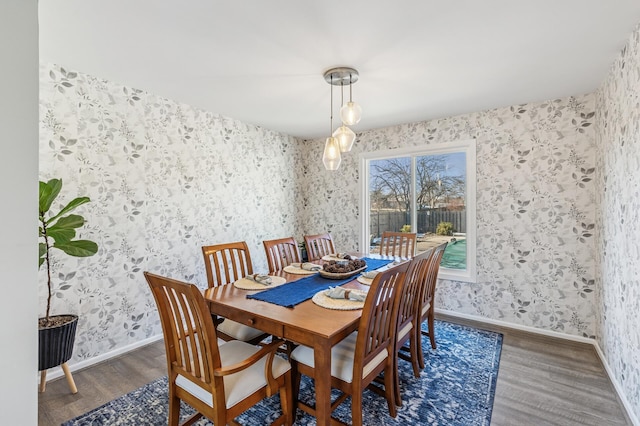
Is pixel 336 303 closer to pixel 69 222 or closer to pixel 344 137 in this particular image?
pixel 344 137

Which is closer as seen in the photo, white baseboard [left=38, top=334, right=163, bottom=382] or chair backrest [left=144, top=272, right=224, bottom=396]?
chair backrest [left=144, top=272, right=224, bottom=396]

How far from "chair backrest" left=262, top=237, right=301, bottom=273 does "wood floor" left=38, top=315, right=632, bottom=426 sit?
1.23 meters

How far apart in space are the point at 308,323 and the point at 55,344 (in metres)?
1.75

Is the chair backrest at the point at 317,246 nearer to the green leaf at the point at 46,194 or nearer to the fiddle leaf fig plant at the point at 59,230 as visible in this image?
the fiddle leaf fig plant at the point at 59,230

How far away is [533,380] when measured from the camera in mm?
2250

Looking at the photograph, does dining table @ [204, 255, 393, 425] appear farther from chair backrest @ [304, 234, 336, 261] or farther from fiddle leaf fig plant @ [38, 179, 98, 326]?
chair backrest @ [304, 234, 336, 261]

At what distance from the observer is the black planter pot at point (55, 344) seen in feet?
6.16

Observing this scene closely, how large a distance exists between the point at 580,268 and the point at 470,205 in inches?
45.6

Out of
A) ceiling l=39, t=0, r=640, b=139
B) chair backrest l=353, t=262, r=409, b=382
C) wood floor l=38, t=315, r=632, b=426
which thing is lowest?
wood floor l=38, t=315, r=632, b=426

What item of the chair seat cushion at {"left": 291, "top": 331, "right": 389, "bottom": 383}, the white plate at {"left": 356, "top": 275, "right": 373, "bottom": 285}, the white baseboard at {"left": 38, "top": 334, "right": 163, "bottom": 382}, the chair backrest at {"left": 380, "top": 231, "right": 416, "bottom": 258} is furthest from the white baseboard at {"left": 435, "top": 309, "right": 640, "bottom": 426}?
the white baseboard at {"left": 38, "top": 334, "right": 163, "bottom": 382}

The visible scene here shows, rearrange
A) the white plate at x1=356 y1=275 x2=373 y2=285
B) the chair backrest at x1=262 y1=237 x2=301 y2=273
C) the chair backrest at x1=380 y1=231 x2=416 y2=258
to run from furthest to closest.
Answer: the chair backrest at x1=380 y1=231 x2=416 y2=258
the chair backrest at x1=262 y1=237 x2=301 y2=273
the white plate at x1=356 y1=275 x2=373 y2=285

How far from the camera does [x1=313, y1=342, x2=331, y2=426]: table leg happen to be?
1.40 meters

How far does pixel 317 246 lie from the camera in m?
3.33

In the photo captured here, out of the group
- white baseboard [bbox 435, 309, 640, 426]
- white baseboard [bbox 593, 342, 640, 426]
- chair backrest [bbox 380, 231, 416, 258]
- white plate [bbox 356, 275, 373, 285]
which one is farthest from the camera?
chair backrest [bbox 380, 231, 416, 258]
